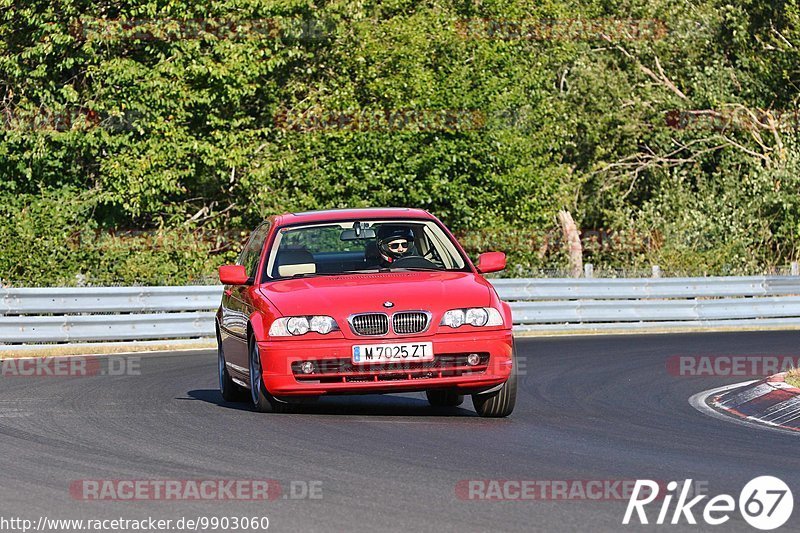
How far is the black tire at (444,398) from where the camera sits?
12.6m

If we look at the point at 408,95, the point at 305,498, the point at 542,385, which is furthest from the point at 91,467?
the point at 408,95

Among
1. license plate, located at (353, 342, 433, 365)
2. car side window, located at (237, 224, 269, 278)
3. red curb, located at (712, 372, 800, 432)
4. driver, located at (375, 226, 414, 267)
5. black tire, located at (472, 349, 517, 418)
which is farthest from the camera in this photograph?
car side window, located at (237, 224, 269, 278)

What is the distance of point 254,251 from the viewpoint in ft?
42.8

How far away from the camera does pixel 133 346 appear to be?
22.0m

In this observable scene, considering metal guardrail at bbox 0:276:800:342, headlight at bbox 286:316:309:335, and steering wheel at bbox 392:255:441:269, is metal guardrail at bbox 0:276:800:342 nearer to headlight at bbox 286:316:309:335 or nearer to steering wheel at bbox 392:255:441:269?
steering wheel at bbox 392:255:441:269

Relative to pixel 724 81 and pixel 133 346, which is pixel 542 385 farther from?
pixel 724 81

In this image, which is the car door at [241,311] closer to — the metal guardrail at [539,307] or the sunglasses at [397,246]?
the sunglasses at [397,246]


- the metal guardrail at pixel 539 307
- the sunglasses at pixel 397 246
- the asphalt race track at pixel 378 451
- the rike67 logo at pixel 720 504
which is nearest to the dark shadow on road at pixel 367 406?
the asphalt race track at pixel 378 451

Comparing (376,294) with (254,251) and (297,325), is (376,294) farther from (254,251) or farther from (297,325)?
(254,251)

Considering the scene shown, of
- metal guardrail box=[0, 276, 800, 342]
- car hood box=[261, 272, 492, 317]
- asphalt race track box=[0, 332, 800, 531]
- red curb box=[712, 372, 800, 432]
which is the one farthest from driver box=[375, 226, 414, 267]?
metal guardrail box=[0, 276, 800, 342]

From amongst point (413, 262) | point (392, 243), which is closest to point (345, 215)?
point (392, 243)

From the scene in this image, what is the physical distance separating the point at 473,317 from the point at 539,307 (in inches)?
597

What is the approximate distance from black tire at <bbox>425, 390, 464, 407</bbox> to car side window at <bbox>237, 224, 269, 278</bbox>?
6.10 feet

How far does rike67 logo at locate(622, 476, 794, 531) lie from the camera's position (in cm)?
667
